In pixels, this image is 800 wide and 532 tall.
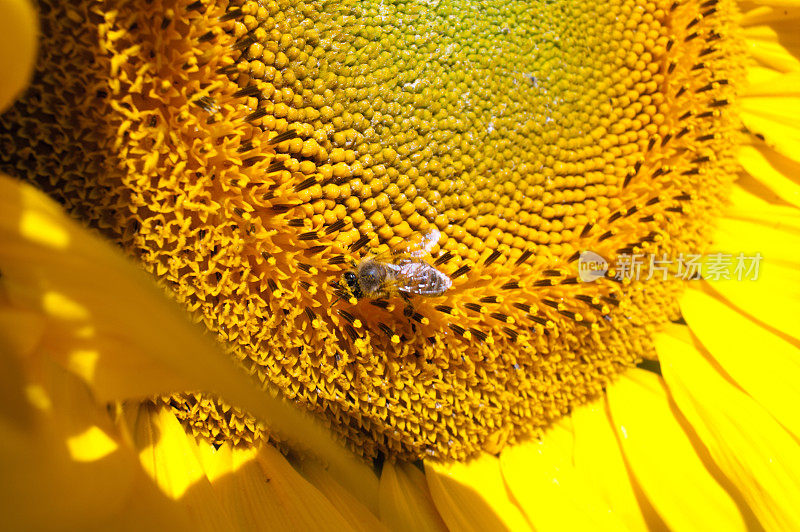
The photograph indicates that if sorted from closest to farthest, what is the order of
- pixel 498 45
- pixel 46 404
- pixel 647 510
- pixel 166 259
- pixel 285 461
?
pixel 46 404, pixel 166 259, pixel 498 45, pixel 285 461, pixel 647 510

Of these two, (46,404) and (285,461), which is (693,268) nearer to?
(285,461)

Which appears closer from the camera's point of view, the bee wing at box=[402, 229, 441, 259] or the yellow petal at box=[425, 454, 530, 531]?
the bee wing at box=[402, 229, 441, 259]

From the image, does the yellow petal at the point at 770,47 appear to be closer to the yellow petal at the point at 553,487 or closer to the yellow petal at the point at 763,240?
the yellow petal at the point at 763,240

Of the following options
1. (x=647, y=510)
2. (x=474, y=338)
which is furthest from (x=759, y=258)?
(x=474, y=338)

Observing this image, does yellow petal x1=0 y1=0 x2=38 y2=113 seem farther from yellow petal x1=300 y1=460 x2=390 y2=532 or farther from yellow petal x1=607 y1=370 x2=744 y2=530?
yellow petal x1=607 y1=370 x2=744 y2=530

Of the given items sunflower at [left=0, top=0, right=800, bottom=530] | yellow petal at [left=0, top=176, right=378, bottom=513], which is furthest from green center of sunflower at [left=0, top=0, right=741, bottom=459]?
yellow petal at [left=0, top=176, right=378, bottom=513]

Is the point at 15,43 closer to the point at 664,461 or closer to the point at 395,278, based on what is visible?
the point at 395,278

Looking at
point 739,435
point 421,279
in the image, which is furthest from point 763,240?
point 421,279
